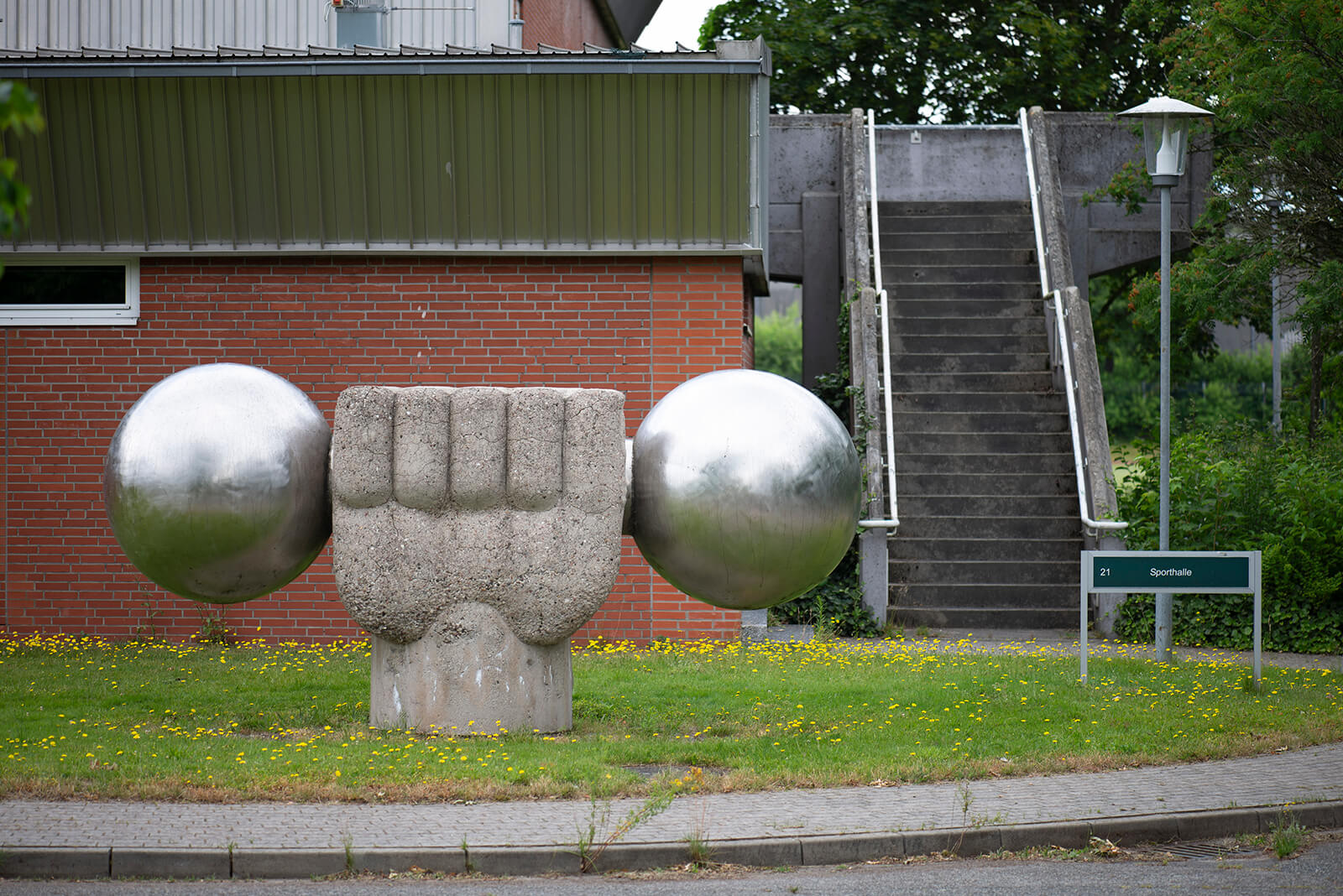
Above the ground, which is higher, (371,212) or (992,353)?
(371,212)

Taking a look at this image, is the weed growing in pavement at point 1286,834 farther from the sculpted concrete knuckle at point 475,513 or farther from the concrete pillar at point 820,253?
the concrete pillar at point 820,253

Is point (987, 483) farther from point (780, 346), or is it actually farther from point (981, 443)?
point (780, 346)

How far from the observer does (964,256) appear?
17.4 metres

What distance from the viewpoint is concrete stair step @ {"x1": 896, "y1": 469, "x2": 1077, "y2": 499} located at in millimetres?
14523

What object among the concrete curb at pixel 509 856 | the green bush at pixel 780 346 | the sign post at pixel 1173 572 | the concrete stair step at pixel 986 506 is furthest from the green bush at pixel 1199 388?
the concrete curb at pixel 509 856

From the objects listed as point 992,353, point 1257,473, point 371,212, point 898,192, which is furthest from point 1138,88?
point 371,212

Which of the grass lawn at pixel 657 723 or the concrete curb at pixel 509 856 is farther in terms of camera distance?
the grass lawn at pixel 657 723

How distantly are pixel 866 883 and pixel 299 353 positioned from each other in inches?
325

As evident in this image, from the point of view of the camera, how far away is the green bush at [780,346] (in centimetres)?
5644

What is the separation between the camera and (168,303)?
12742 millimetres

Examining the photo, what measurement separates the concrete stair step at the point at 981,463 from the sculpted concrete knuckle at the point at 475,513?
7.09m

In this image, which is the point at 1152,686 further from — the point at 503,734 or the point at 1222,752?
the point at 503,734

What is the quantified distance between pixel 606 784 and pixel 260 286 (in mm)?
7169

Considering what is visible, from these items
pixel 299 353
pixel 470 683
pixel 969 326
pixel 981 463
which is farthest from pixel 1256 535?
pixel 299 353
